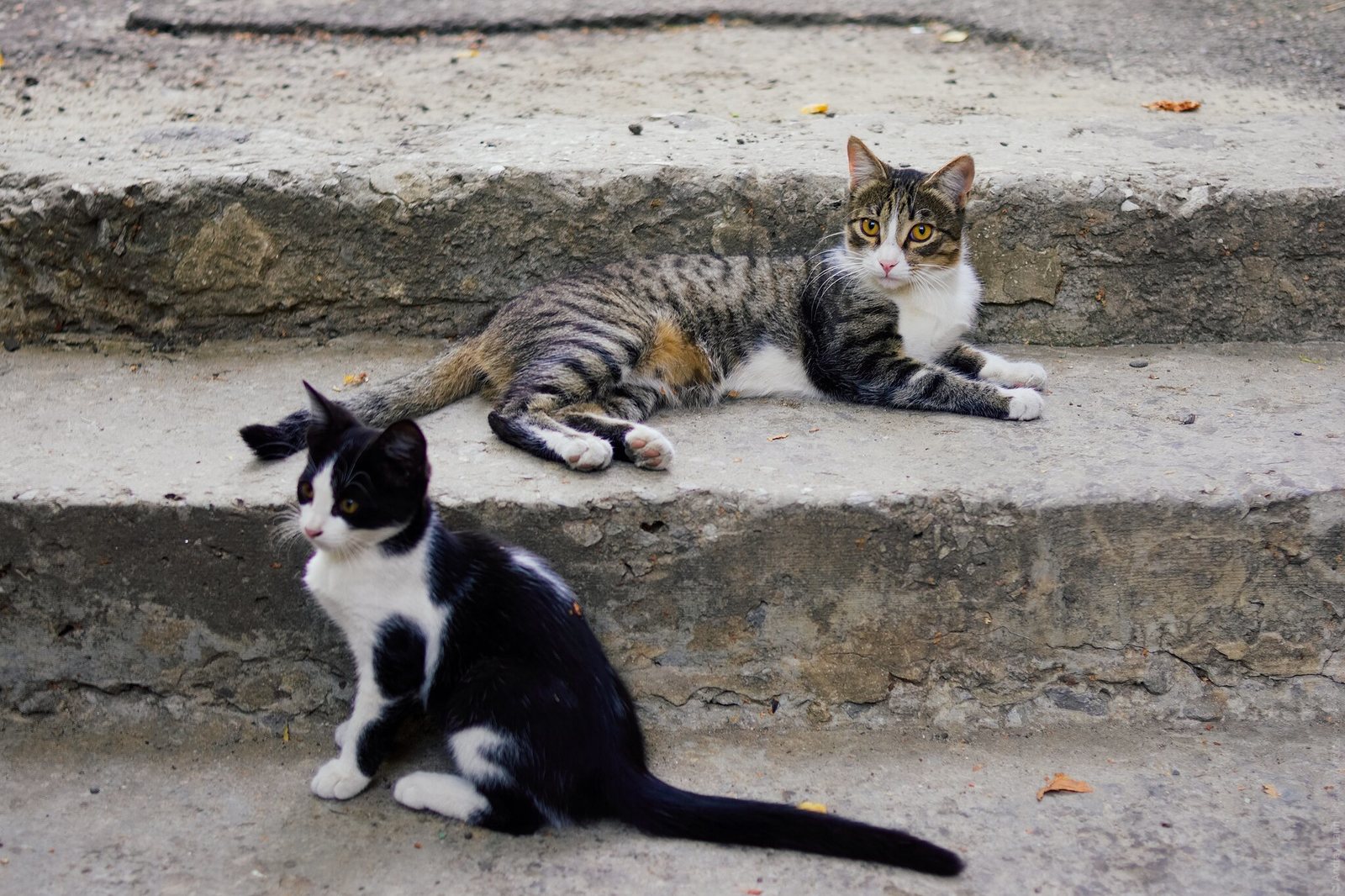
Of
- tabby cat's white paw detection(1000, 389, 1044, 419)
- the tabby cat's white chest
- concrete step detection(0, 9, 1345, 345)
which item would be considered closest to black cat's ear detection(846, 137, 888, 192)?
concrete step detection(0, 9, 1345, 345)

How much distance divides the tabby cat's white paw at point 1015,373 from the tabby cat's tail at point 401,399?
1.61 metres

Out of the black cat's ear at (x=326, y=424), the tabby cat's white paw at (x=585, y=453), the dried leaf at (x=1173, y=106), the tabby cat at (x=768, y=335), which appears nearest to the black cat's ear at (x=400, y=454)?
the black cat's ear at (x=326, y=424)

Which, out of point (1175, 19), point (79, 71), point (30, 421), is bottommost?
point (30, 421)

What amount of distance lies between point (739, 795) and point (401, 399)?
1.47 meters

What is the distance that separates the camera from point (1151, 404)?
3.42m

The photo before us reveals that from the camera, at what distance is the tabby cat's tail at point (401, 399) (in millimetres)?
2992

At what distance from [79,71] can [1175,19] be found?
5.04m

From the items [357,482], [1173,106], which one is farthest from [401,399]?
[1173,106]

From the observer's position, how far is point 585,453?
2957mm

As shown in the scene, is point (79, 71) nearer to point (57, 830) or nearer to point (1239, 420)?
point (57, 830)

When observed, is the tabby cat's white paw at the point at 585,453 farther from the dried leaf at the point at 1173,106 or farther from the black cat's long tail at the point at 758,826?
Result: the dried leaf at the point at 1173,106

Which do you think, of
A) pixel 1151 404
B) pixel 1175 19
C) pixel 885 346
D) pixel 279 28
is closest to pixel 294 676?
pixel 885 346

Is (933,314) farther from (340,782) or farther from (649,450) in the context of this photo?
(340,782)

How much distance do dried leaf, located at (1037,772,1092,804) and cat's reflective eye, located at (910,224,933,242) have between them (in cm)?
170
